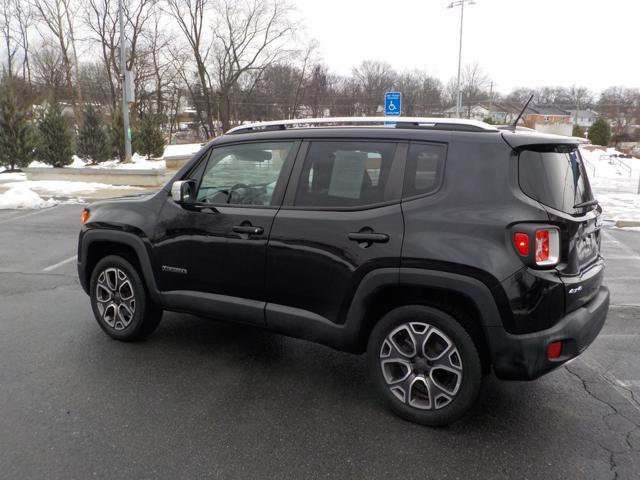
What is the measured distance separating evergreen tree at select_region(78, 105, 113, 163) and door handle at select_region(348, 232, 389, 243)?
2251cm

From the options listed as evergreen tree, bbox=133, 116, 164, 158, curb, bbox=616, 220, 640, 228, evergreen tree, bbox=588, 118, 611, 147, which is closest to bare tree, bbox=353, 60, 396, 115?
evergreen tree, bbox=588, 118, 611, 147

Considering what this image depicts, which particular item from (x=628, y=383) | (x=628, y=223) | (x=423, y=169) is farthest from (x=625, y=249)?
(x=423, y=169)

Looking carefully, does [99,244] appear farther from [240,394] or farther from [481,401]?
[481,401]

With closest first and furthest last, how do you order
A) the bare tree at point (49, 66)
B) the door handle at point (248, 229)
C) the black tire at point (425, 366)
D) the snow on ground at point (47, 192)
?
the black tire at point (425, 366)
the door handle at point (248, 229)
the snow on ground at point (47, 192)
the bare tree at point (49, 66)

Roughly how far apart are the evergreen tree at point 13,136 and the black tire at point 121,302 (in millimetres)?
19391

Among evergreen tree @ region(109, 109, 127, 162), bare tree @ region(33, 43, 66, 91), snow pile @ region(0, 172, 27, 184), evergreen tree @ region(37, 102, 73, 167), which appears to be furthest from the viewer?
bare tree @ region(33, 43, 66, 91)

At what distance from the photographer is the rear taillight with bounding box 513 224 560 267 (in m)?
2.74

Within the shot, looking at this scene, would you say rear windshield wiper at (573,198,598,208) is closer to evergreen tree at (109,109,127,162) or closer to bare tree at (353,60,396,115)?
evergreen tree at (109,109,127,162)

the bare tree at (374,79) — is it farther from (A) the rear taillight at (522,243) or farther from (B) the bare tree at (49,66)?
(A) the rear taillight at (522,243)

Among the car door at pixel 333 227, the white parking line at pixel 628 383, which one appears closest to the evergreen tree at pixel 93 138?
the car door at pixel 333 227

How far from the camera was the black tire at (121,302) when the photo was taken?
4.32 m

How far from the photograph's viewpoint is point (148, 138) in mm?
26547

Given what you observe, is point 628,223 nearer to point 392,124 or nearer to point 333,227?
point 392,124

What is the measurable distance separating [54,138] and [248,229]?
20.1 meters
